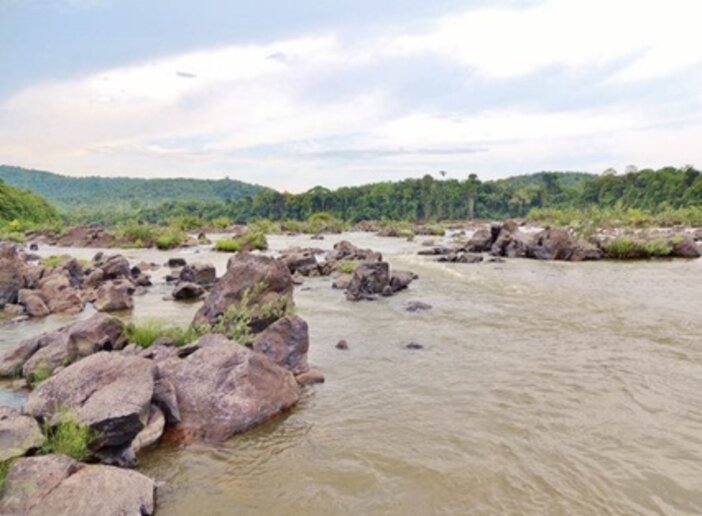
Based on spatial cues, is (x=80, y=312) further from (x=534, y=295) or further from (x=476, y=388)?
A: (x=534, y=295)

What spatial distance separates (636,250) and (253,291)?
27530mm

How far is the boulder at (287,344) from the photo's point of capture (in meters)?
10.6

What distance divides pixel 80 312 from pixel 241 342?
9.60 m

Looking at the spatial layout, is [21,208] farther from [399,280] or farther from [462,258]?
[399,280]

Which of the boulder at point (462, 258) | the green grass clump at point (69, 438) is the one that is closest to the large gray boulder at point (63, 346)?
the green grass clump at point (69, 438)

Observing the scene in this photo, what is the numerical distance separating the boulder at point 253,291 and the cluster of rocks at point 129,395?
0.51 m

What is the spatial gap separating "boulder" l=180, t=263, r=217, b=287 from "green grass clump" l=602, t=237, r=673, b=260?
23.5 m

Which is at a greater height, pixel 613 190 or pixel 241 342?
pixel 613 190

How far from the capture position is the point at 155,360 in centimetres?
932

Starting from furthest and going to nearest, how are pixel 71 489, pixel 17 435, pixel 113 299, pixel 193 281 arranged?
pixel 193 281 < pixel 113 299 < pixel 17 435 < pixel 71 489

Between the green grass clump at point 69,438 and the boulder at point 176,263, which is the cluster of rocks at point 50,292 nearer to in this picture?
the boulder at point 176,263

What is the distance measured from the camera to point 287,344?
1074 centimetres

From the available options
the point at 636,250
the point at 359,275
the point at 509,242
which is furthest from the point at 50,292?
the point at 636,250

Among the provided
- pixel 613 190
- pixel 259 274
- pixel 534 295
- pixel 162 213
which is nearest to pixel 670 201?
pixel 613 190
